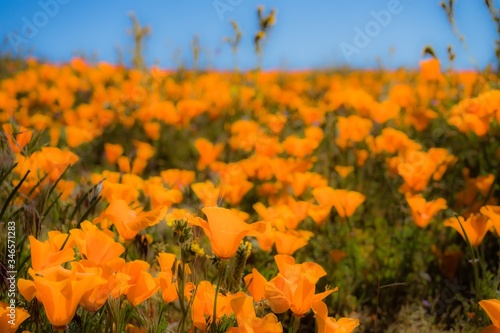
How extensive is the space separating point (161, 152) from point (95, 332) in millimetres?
3227

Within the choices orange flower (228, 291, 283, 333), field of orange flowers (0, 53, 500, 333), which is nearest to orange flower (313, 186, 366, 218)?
field of orange flowers (0, 53, 500, 333)

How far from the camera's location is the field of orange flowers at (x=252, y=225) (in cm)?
118

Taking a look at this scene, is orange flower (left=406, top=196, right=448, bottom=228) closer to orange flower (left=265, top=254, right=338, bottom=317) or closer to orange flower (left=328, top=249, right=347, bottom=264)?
orange flower (left=328, top=249, right=347, bottom=264)

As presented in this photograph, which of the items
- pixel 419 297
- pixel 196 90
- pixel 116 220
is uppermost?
pixel 196 90

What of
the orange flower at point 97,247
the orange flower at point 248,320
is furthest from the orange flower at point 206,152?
the orange flower at point 248,320

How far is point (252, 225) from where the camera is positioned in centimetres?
119

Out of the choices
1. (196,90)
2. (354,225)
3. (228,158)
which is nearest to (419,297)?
(354,225)

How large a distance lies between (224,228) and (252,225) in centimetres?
7

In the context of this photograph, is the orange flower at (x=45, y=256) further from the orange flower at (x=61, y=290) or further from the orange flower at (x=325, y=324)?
the orange flower at (x=325, y=324)

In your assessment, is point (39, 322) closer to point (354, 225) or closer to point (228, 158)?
point (354, 225)

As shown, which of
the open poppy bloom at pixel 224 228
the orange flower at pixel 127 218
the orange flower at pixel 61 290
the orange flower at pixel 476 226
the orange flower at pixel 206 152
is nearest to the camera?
the orange flower at pixel 61 290

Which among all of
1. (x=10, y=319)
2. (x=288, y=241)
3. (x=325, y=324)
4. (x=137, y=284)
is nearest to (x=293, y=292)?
(x=325, y=324)

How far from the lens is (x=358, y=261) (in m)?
2.21

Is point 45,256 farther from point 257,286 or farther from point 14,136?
point 14,136
